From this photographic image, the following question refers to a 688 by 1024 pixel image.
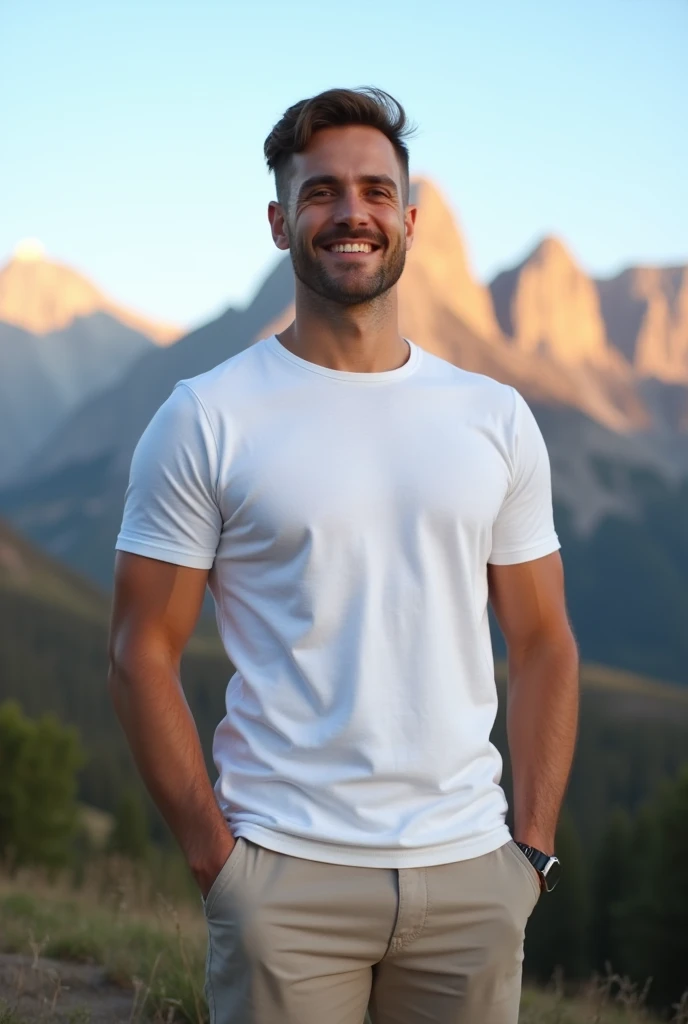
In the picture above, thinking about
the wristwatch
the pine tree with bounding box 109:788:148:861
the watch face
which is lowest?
the pine tree with bounding box 109:788:148:861

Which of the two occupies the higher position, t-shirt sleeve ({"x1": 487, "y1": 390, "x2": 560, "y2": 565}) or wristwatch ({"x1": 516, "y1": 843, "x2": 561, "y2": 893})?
t-shirt sleeve ({"x1": 487, "y1": 390, "x2": 560, "y2": 565})

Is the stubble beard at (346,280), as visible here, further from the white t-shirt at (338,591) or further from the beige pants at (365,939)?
the beige pants at (365,939)

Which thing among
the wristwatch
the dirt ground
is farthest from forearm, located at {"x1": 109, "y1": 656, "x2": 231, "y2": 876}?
the dirt ground

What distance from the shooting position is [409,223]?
364cm

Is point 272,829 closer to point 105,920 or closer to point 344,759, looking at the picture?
point 344,759

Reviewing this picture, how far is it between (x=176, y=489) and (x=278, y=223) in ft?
3.35

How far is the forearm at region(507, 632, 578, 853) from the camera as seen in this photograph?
11.4 feet

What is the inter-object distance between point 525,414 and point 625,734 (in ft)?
431

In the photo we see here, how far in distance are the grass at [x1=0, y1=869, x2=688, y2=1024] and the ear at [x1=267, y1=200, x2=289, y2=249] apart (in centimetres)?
258

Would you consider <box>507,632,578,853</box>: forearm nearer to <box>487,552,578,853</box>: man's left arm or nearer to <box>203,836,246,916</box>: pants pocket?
<box>487,552,578,853</box>: man's left arm

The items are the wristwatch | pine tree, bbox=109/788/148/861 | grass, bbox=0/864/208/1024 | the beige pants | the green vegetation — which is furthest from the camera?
pine tree, bbox=109/788/148/861

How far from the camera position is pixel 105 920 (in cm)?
729

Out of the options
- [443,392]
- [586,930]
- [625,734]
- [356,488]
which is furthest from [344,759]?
[625,734]

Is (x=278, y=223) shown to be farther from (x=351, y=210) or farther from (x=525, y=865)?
(x=525, y=865)
